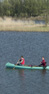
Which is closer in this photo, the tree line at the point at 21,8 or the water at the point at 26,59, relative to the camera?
the water at the point at 26,59

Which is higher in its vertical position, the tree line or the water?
the tree line

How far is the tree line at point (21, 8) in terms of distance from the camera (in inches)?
4660

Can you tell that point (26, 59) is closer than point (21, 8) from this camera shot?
Yes

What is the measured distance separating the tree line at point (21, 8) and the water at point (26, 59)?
45.4m

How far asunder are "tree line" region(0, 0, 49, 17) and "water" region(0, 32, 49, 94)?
45400 mm

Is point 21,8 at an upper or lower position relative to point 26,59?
upper

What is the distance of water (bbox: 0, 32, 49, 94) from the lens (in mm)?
29438

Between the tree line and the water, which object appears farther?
the tree line

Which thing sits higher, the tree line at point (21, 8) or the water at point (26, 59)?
the tree line at point (21, 8)

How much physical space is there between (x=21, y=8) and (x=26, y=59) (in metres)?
80.9

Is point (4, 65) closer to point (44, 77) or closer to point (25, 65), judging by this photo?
point (25, 65)

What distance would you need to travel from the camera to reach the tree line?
118m

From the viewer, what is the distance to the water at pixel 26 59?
29438 millimetres

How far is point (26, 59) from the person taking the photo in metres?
42.8
